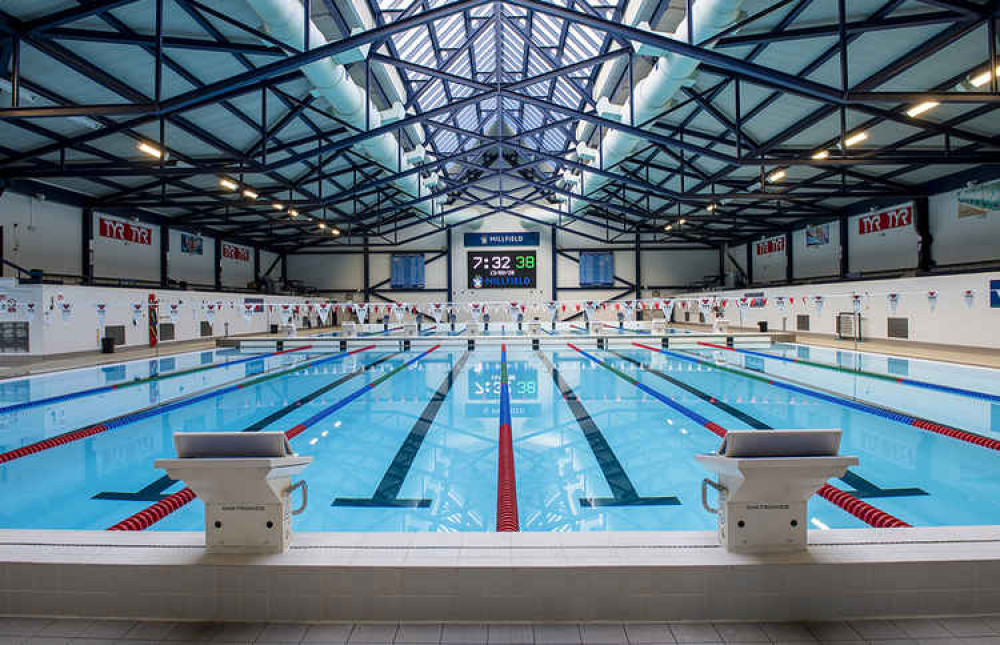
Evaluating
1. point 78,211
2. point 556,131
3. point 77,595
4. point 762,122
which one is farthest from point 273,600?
point 556,131

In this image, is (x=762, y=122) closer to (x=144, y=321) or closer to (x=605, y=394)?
(x=605, y=394)

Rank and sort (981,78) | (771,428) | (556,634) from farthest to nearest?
(981,78) → (771,428) → (556,634)

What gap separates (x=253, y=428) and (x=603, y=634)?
4527 millimetres

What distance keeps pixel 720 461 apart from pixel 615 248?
24.8 metres

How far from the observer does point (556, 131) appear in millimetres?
18297

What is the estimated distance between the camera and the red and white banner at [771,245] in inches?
839

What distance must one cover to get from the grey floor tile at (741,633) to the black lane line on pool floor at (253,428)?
3.11 meters

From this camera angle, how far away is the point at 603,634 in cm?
158

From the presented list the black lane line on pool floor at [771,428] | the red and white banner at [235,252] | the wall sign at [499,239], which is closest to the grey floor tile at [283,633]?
the black lane line on pool floor at [771,428]

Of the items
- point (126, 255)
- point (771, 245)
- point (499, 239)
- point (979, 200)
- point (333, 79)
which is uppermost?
point (499, 239)

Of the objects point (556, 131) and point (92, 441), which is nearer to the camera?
point (92, 441)

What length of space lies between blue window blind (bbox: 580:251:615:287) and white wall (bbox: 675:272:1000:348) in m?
10.2


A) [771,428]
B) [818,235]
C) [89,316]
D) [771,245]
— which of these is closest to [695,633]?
[771,428]

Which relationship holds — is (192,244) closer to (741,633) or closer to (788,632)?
(741,633)
